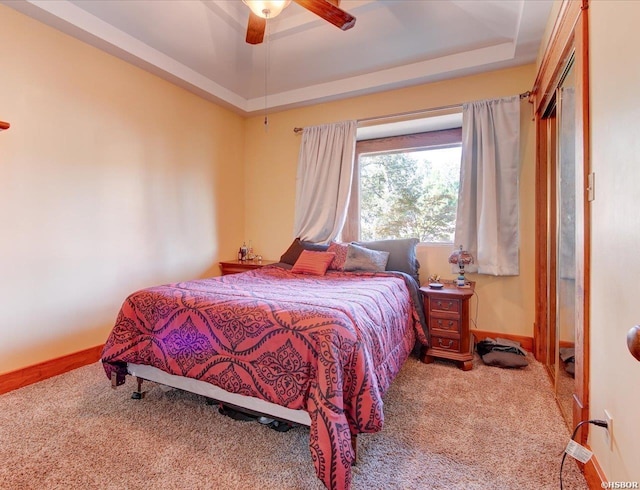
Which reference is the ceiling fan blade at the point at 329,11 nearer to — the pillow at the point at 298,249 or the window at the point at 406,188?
the window at the point at 406,188

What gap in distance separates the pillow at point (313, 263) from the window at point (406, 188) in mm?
737

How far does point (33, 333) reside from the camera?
→ 7.98 ft

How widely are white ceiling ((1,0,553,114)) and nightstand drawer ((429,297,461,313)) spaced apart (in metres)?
2.13

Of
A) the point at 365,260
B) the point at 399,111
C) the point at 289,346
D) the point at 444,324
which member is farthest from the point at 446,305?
the point at 399,111

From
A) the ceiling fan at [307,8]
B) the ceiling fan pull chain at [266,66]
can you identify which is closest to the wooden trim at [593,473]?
the ceiling fan at [307,8]

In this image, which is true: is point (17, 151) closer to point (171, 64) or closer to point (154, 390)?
point (171, 64)

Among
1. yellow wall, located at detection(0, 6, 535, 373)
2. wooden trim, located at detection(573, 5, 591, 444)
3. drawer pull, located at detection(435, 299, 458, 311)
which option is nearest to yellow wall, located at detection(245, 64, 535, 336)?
yellow wall, located at detection(0, 6, 535, 373)

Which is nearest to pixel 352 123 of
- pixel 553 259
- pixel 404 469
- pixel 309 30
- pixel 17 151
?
pixel 309 30

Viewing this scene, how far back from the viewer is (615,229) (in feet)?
4.05

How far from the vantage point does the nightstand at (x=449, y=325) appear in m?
2.63

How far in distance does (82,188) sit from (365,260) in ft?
8.06

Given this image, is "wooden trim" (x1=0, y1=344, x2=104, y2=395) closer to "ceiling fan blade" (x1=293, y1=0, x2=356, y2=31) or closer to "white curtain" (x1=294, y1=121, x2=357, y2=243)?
"white curtain" (x1=294, y1=121, x2=357, y2=243)

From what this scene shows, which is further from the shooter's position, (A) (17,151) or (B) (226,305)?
(A) (17,151)

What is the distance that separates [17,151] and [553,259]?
12.8 feet
